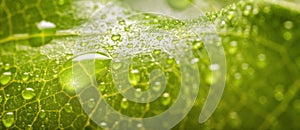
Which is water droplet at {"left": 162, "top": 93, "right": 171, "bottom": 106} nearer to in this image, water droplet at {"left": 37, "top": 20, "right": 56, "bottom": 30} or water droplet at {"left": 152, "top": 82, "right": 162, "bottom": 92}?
water droplet at {"left": 152, "top": 82, "right": 162, "bottom": 92}

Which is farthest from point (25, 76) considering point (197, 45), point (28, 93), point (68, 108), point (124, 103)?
point (197, 45)

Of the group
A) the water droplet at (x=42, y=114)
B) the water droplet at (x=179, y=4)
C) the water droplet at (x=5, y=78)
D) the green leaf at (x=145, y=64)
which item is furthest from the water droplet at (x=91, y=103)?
the water droplet at (x=179, y=4)

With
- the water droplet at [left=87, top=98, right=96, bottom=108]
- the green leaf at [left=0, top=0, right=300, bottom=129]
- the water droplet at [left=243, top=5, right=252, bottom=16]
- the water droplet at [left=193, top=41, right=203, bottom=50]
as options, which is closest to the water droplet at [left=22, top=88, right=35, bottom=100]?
the green leaf at [left=0, top=0, right=300, bottom=129]

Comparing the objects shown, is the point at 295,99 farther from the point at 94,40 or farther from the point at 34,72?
the point at 34,72

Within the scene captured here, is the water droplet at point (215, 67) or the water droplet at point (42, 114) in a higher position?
the water droplet at point (215, 67)

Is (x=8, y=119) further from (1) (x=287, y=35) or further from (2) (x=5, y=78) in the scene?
(1) (x=287, y=35)

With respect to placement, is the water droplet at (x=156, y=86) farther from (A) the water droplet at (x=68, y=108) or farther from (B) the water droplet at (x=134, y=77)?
(A) the water droplet at (x=68, y=108)

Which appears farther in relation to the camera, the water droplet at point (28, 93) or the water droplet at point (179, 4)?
the water droplet at point (179, 4)

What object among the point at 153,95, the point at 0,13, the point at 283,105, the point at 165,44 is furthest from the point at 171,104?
the point at 0,13
